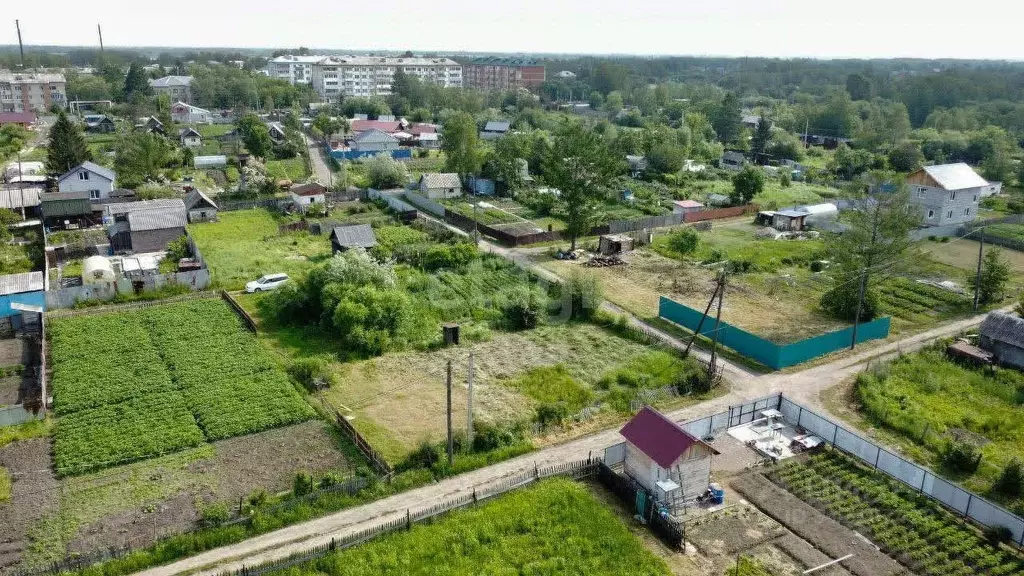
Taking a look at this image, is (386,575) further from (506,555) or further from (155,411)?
(155,411)

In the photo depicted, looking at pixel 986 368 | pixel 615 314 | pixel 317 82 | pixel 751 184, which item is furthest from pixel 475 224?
pixel 317 82

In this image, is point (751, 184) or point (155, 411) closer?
point (155, 411)

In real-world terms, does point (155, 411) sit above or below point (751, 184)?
below

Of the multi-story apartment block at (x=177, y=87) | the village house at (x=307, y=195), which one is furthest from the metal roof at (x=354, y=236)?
the multi-story apartment block at (x=177, y=87)

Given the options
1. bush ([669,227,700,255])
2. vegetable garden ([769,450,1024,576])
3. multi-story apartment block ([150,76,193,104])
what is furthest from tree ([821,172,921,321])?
multi-story apartment block ([150,76,193,104])

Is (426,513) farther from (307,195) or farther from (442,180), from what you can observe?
(442,180)

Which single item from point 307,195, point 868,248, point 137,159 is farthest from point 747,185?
point 137,159

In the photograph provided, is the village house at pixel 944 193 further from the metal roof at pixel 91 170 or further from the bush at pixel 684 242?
the metal roof at pixel 91 170

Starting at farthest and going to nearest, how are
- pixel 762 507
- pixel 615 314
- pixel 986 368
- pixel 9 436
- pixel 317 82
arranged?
1. pixel 317 82
2. pixel 615 314
3. pixel 986 368
4. pixel 9 436
5. pixel 762 507
